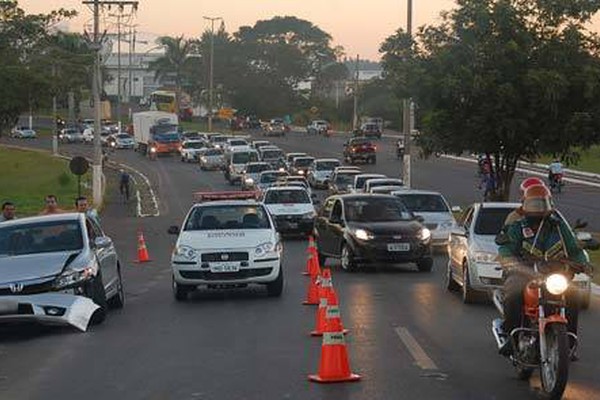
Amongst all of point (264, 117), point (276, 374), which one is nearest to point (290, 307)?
point (276, 374)

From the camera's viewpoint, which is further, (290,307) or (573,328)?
(290,307)

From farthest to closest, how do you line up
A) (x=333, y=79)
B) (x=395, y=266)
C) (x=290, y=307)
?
1. (x=333, y=79)
2. (x=395, y=266)
3. (x=290, y=307)

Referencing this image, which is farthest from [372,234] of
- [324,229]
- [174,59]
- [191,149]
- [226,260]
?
[174,59]

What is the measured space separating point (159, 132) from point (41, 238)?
3074 inches

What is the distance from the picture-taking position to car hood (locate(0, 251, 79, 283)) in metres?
15.0

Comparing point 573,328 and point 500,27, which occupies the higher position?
point 500,27

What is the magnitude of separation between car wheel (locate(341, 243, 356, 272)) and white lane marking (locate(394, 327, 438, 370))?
9.22m

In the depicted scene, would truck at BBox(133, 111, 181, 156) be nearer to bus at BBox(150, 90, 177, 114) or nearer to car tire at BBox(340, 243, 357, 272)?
bus at BBox(150, 90, 177, 114)

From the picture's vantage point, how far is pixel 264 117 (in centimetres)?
14362

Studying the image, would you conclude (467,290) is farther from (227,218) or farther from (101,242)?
(101,242)

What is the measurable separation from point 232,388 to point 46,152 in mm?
86438

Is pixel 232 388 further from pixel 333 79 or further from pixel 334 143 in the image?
pixel 333 79

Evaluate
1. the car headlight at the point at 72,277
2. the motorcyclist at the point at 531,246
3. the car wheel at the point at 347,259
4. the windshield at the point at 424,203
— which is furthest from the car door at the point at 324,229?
the motorcyclist at the point at 531,246

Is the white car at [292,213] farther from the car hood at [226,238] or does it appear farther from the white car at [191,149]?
the white car at [191,149]
